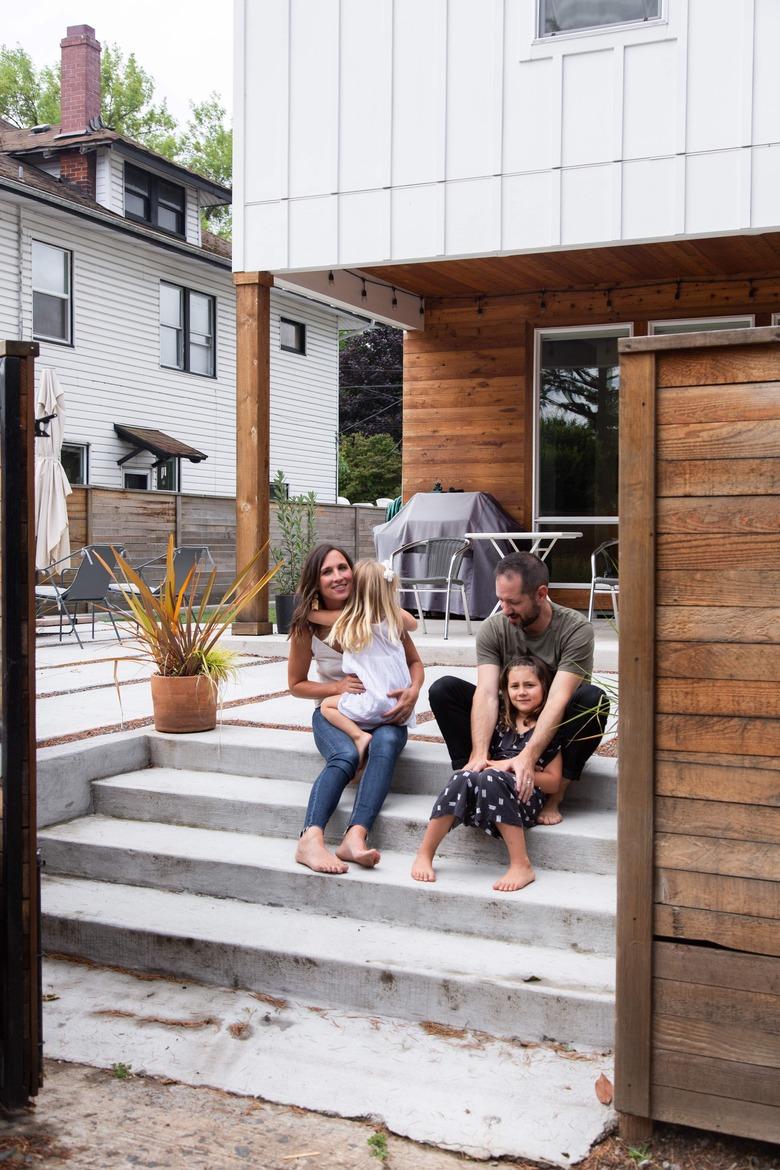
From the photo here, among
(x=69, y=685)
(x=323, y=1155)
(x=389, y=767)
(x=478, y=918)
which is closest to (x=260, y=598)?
(x=69, y=685)

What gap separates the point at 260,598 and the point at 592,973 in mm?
5582

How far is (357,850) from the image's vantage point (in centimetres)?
405

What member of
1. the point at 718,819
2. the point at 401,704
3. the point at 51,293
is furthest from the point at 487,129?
the point at 51,293

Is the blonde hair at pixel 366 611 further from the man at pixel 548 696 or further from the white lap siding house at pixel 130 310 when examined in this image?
the white lap siding house at pixel 130 310

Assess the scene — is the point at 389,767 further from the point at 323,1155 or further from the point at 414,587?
the point at 414,587

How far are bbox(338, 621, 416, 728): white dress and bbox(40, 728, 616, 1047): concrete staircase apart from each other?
0.95ft

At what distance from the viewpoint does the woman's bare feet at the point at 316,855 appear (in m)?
4.02

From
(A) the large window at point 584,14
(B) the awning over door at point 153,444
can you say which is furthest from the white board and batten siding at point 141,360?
(A) the large window at point 584,14

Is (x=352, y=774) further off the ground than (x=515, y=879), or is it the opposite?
(x=352, y=774)

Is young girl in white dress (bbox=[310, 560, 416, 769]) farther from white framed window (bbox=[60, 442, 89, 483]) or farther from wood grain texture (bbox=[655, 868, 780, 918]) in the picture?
white framed window (bbox=[60, 442, 89, 483])

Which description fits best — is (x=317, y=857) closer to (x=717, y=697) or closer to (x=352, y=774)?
(x=352, y=774)

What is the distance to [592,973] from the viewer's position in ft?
11.4

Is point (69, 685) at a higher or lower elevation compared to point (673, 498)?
lower

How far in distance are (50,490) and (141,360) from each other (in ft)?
26.4
